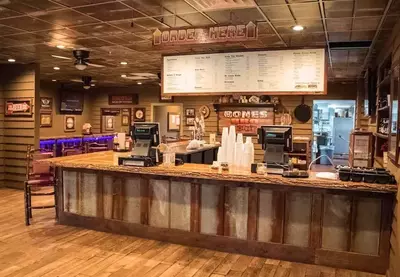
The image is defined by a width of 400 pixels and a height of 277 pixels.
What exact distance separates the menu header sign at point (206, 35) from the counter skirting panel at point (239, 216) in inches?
60.7

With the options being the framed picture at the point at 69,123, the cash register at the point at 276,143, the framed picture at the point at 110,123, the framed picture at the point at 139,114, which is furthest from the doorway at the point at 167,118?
Result: the cash register at the point at 276,143

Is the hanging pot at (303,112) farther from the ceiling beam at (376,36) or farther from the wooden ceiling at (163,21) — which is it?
the wooden ceiling at (163,21)

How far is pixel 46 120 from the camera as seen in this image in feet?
36.0

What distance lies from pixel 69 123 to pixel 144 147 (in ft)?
27.0

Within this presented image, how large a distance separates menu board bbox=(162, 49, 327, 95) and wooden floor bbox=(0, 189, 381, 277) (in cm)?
212

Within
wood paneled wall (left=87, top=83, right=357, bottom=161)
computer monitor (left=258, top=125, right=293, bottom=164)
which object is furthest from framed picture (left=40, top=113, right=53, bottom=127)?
computer monitor (left=258, top=125, right=293, bottom=164)

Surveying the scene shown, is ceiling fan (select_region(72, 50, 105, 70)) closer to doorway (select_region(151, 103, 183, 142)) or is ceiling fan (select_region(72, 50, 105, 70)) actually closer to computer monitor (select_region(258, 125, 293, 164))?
computer monitor (select_region(258, 125, 293, 164))

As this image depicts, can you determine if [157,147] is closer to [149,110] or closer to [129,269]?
[129,269]

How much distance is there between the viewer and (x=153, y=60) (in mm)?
6992

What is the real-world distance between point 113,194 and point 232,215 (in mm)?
1529

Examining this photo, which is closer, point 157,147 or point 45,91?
point 157,147

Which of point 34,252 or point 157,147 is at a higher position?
point 157,147

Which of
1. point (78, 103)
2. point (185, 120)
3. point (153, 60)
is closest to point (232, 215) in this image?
point (153, 60)

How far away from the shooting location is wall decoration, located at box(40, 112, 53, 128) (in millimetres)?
10814
